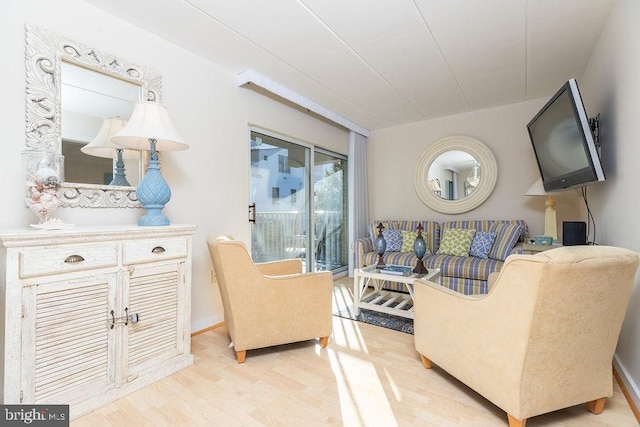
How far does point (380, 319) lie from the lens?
269 cm

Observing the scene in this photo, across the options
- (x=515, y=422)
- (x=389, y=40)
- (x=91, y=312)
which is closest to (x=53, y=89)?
(x=91, y=312)

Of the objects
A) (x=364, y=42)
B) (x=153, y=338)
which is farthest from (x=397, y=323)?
(x=364, y=42)

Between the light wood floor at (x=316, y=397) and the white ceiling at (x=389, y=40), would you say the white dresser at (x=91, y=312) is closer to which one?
the light wood floor at (x=316, y=397)

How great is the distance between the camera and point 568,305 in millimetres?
1179

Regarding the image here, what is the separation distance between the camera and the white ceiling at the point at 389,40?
6.20 ft

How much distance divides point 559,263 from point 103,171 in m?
2.53

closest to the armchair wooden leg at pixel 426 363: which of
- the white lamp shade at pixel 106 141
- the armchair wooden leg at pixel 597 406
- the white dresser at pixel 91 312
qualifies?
the armchair wooden leg at pixel 597 406

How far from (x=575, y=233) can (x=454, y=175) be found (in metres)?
2.05

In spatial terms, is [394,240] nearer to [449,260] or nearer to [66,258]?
[449,260]

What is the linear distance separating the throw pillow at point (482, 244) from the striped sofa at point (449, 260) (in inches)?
3.6

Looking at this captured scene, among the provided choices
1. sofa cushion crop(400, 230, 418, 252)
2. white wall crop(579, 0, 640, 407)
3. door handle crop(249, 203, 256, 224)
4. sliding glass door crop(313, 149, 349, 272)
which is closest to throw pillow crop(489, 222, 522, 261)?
sofa cushion crop(400, 230, 418, 252)

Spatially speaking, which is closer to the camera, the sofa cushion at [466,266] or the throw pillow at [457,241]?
the sofa cushion at [466,266]

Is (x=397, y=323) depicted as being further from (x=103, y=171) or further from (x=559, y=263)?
(x=103, y=171)

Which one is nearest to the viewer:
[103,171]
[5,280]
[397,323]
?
[5,280]
